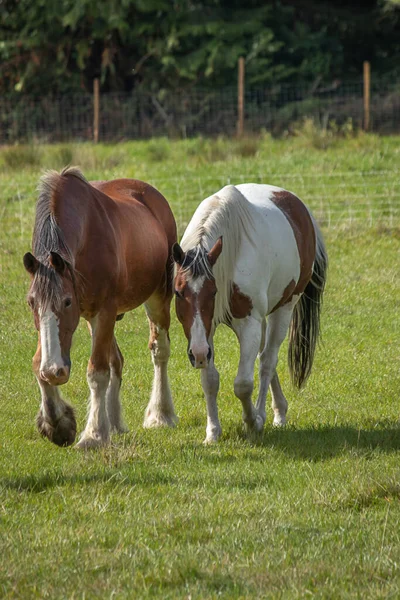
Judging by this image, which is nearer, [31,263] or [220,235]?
[31,263]

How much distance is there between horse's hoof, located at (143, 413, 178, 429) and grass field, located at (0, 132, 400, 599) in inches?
4.7

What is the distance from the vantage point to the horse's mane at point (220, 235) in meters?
6.28

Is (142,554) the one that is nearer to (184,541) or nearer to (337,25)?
(184,541)

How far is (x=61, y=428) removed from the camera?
618 centimetres

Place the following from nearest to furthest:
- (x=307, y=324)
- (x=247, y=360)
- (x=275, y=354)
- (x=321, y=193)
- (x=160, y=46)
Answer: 1. (x=247, y=360)
2. (x=275, y=354)
3. (x=307, y=324)
4. (x=321, y=193)
5. (x=160, y=46)

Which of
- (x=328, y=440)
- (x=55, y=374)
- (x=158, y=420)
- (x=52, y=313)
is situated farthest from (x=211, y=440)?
(x=52, y=313)

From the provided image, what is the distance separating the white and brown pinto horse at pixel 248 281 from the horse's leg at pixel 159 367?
734mm

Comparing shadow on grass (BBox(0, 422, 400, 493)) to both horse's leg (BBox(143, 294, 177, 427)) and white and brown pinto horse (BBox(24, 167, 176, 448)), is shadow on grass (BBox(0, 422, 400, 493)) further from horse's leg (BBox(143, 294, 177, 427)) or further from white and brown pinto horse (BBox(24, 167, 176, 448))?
horse's leg (BBox(143, 294, 177, 427))

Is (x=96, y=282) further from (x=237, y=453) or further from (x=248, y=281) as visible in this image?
(x=237, y=453)

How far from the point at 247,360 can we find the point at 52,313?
1.51 meters

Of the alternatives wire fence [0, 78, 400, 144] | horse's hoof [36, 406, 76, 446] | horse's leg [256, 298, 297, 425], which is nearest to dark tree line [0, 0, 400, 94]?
wire fence [0, 78, 400, 144]

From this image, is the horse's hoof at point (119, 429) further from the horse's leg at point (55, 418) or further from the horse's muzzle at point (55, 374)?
the horse's muzzle at point (55, 374)

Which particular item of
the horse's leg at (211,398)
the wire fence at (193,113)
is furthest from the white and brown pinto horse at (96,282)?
the wire fence at (193,113)

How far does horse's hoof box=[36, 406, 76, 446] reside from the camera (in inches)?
243
